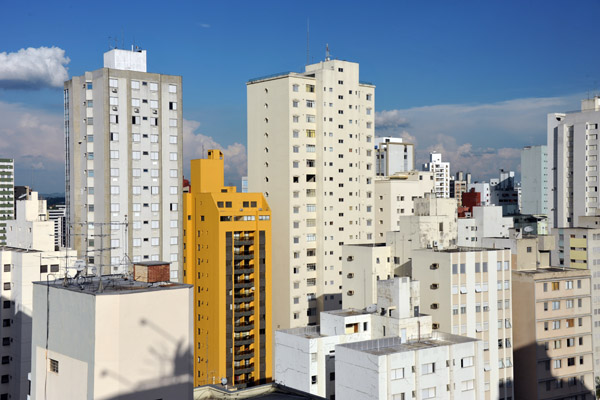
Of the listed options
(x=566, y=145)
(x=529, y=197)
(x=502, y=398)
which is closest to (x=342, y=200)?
(x=502, y=398)

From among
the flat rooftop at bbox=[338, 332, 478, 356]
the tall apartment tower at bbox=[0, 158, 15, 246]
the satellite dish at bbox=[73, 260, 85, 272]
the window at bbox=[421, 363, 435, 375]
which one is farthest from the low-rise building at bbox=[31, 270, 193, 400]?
the tall apartment tower at bbox=[0, 158, 15, 246]

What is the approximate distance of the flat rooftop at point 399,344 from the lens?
47.9 m

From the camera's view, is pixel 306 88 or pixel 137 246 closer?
pixel 137 246

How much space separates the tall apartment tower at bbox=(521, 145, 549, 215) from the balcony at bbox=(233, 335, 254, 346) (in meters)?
111

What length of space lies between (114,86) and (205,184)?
634 inches

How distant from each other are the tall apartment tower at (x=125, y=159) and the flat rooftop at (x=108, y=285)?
3456cm

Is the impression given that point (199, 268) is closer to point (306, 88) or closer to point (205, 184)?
point (205, 184)

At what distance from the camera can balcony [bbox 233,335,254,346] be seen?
79.6 m

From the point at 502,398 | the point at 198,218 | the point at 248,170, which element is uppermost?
the point at 248,170

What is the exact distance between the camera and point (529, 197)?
175750 millimetres

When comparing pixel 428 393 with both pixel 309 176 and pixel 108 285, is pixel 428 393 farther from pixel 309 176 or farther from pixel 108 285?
pixel 309 176

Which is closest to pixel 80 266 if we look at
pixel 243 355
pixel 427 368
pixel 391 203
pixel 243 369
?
pixel 427 368

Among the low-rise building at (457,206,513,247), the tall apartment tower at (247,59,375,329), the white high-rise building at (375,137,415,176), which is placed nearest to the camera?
the tall apartment tower at (247,59,375,329)

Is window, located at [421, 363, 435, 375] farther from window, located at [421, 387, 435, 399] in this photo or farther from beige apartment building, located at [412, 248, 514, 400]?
beige apartment building, located at [412, 248, 514, 400]
